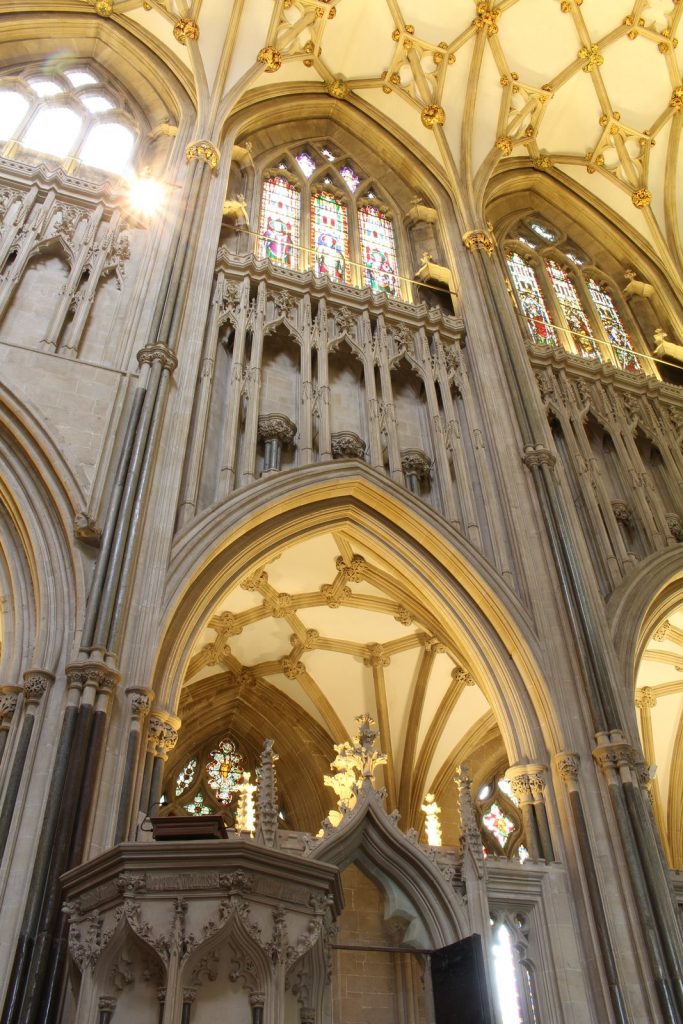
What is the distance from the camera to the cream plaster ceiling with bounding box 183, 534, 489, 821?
12.1 metres

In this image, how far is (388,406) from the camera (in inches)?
413

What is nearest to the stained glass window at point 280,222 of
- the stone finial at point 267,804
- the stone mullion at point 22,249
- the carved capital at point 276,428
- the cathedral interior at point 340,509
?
the cathedral interior at point 340,509

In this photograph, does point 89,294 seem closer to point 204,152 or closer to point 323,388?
point 323,388

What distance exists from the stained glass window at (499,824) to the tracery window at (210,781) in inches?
153

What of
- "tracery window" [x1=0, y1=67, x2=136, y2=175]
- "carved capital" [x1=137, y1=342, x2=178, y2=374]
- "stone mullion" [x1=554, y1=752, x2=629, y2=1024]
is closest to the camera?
"stone mullion" [x1=554, y1=752, x2=629, y2=1024]

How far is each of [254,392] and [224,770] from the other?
643cm

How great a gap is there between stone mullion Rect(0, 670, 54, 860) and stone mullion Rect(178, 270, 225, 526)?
2.18m

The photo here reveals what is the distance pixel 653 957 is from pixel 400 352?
24.5 feet

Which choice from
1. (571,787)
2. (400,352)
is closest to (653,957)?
(571,787)

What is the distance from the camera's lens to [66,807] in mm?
5816

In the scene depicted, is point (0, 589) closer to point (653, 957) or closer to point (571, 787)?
point (571, 787)

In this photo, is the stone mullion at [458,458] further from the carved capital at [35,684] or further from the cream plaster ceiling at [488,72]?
the carved capital at [35,684]

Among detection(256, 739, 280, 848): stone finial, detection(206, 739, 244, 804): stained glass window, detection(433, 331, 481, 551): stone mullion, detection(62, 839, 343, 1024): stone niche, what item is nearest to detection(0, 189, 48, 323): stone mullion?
detection(433, 331, 481, 551): stone mullion

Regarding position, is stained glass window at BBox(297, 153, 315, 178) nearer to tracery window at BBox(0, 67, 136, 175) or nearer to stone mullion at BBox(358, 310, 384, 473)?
tracery window at BBox(0, 67, 136, 175)
